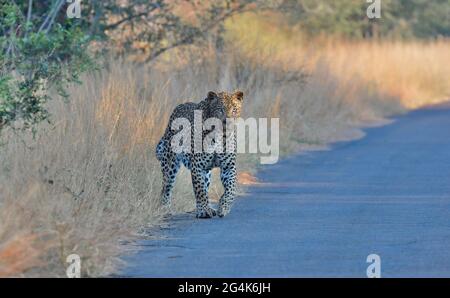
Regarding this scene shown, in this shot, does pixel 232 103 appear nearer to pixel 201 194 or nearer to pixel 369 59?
pixel 201 194

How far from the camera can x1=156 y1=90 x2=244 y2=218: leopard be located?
44.3 feet

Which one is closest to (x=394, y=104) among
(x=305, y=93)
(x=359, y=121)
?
(x=359, y=121)

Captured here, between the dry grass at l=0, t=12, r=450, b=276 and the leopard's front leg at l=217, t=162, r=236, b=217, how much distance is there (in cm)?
67

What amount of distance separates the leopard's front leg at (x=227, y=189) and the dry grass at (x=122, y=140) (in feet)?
2.21

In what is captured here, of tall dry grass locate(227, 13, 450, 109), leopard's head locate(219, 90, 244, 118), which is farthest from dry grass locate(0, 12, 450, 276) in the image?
leopard's head locate(219, 90, 244, 118)

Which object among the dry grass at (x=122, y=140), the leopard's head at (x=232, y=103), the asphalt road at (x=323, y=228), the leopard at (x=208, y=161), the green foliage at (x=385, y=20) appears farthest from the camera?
the green foliage at (x=385, y=20)

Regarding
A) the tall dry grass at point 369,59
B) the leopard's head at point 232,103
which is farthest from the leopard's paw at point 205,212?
the tall dry grass at point 369,59

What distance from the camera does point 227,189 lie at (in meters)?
13.5

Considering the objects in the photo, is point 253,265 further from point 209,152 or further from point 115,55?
point 115,55

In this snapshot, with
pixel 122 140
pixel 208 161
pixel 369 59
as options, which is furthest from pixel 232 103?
pixel 369 59

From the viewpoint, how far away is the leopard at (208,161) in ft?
44.3

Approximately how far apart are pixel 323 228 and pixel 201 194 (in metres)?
1.43

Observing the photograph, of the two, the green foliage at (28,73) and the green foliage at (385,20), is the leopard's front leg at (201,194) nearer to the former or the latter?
the green foliage at (28,73)
